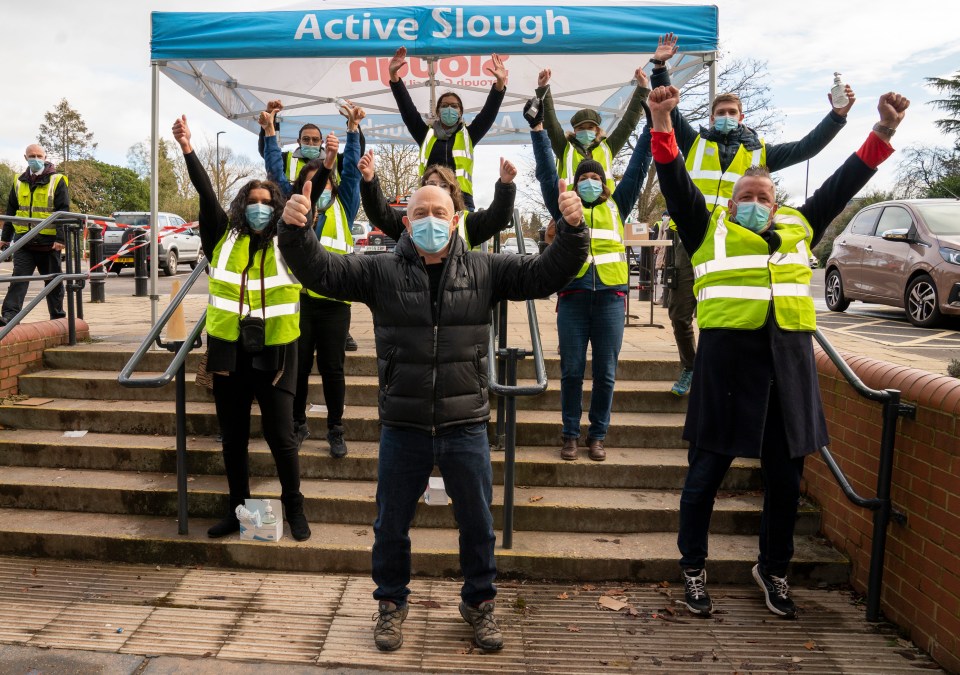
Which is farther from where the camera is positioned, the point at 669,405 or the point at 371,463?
the point at 669,405

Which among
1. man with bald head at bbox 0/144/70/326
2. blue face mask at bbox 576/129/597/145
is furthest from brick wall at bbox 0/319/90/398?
blue face mask at bbox 576/129/597/145

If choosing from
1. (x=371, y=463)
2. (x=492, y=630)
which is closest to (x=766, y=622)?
(x=492, y=630)

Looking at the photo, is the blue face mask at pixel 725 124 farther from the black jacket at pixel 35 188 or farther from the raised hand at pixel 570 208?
the black jacket at pixel 35 188

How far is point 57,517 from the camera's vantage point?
4312mm

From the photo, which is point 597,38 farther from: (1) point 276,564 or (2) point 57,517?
(2) point 57,517

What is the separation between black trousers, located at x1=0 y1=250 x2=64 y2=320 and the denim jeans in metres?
6.29

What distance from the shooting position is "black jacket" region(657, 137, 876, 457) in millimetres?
3279

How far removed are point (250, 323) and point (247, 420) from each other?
2.00 ft

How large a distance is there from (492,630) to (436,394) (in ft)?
3.72

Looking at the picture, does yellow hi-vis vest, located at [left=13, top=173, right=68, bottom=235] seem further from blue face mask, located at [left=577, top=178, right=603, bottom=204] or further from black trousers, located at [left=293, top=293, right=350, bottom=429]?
blue face mask, located at [left=577, top=178, right=603, bottom=204]

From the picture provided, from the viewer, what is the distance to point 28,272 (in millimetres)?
6969

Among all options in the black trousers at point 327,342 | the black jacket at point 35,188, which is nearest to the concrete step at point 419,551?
the black trousers at point 327,342

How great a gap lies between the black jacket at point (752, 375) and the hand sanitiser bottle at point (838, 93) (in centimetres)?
63

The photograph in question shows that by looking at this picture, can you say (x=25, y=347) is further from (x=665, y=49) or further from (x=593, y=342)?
(x=665, y=49)
